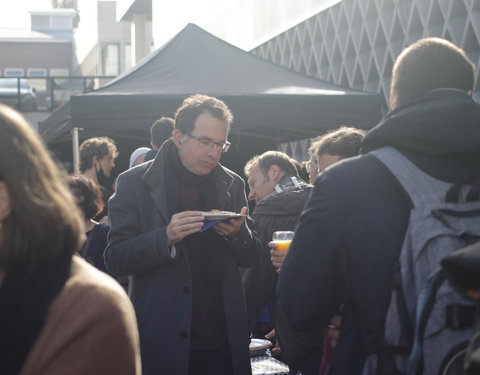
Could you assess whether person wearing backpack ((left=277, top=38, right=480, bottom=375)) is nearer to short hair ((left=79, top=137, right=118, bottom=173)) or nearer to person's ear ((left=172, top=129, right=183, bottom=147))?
person's ear ((left=172, top=129, right=183, bottom=147))

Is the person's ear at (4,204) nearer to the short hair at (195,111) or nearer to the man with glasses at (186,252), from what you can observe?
the man with glasses at (186,252)

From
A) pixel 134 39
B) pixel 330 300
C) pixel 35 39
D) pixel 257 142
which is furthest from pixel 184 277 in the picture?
pixel 35 39

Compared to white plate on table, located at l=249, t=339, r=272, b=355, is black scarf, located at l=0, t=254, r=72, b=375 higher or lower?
higher

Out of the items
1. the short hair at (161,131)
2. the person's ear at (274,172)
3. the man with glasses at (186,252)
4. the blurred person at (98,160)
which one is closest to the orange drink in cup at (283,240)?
the man with glasses at (186,252)

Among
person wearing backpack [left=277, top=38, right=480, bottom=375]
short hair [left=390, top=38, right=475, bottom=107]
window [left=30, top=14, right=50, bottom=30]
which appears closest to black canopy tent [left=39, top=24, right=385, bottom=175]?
short hair [left=390, top=38, right=475, bottom=107]

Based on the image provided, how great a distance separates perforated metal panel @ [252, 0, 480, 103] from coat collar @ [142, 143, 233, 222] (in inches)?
258

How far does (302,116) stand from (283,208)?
8.93 ft

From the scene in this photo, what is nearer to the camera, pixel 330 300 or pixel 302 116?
pixel 330 300

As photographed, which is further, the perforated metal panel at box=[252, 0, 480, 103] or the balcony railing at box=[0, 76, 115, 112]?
the balcony railing at box=[0, 76, 115, 112]

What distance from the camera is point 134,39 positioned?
2670cm

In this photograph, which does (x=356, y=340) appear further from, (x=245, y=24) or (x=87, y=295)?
(x=245, y=24)

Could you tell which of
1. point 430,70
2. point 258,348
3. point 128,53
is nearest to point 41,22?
point 128,53

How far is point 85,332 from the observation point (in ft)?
4.88

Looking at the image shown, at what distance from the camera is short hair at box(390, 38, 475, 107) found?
7.00 ft
